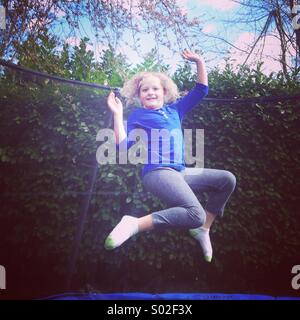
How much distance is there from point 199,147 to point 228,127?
23cm

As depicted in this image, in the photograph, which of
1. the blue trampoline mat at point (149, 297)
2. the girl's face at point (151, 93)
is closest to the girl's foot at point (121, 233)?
the girl's face at point (151, 93)

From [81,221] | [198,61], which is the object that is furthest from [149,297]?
[198,61]

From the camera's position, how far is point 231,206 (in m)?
2.28

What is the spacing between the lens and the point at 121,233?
1211 millimetres

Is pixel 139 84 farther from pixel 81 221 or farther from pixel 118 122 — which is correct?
pixel 81 221

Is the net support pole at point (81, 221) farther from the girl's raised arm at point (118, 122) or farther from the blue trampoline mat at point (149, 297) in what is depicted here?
the girl's raised arm at point (118, 122)

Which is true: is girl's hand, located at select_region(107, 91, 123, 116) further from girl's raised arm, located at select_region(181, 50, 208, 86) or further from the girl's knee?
the girl's knee

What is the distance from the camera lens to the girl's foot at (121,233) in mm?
1192

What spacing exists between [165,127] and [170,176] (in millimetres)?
289

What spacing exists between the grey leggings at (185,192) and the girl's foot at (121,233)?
0.25ft

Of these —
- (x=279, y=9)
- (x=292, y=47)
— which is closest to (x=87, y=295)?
(x=292, y=47)

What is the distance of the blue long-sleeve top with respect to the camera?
142 centimetres

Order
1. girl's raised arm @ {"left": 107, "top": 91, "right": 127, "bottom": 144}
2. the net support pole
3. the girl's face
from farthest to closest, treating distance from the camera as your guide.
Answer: the net support pole < the girl's face < girl's raised arm @ {"left": 107, "top": 91, "right": 127, "bottom": 144}

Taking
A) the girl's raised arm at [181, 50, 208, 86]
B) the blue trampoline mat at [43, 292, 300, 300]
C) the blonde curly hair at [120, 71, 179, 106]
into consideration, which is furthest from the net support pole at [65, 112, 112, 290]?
the girl's raised arm at [181, 50, 208, 86]
